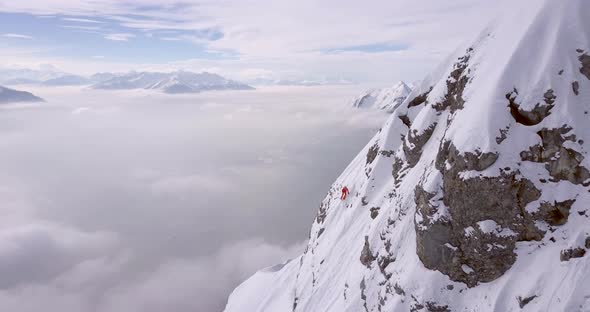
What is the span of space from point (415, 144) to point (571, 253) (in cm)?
1569

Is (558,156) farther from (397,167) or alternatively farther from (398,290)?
(397,167)

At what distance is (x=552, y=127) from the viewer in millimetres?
20344

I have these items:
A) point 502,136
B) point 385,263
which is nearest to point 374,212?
point 385,263

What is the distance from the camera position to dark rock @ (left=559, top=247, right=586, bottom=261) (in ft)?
61.4

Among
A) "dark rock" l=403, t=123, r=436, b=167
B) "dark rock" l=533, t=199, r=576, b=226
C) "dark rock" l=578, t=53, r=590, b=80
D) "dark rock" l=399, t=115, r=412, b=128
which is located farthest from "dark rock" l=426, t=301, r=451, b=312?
"dark rock" l=399, t=115, r=412, b=128

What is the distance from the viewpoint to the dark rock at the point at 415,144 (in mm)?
31031

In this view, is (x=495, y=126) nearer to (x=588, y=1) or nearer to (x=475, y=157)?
(x=475, y=157)

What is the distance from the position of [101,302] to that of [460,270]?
169132mm

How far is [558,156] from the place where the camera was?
65.5ft

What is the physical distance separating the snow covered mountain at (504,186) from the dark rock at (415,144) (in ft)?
0.80

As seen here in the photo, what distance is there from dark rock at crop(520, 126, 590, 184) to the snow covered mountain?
0.07 metres

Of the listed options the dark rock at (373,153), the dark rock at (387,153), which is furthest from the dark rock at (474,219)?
the dark rock at (373,153)

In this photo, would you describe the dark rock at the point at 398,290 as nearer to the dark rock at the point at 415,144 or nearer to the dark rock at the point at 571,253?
the dark rock at the point at 571,253

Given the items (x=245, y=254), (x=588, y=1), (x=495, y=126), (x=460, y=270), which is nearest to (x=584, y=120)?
(x=495, y=126)
